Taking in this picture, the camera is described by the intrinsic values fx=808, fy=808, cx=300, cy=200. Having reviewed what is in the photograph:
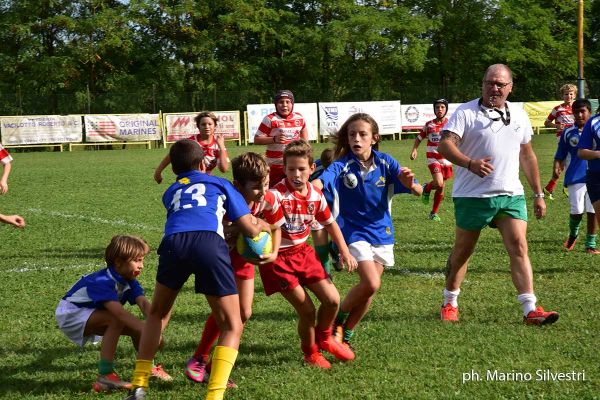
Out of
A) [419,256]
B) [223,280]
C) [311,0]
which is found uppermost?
[311,0]

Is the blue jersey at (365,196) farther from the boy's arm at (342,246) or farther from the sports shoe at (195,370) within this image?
the sports shoe at (195,370)

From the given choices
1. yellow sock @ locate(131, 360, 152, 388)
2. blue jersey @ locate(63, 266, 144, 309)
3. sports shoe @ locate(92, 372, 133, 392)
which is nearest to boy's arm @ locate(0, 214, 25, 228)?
blue jersey @ locate(63, 266, 144, 309)

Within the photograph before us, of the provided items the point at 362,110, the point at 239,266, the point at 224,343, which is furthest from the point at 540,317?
the point at 362,110

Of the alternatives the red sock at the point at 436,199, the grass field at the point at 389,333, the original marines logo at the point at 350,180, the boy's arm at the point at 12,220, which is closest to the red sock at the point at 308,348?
the grass field at the point at 389,333

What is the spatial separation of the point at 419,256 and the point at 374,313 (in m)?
2.90

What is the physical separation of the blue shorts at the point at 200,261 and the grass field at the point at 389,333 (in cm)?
81

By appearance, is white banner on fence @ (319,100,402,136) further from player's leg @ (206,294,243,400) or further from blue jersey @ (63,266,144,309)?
player's leg @ (206,294,243,400)

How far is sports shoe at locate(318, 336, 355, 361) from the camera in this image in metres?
5.62

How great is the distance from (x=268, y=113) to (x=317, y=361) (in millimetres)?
32106

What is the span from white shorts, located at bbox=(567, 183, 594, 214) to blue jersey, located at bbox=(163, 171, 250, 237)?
266 inches

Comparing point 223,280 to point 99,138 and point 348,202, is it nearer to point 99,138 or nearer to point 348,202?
point 348,202

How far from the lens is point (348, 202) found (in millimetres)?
6129

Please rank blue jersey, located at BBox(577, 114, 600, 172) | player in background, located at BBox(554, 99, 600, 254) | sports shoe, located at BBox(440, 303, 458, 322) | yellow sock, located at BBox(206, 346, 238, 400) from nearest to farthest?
yellow sock, located at BBox(206, 346, 238, 400), sports shoe, located at BBox(440, 303, 458, 322), blue jersey, located at BBox(577, 114, 600, 172), player in background, located at BBox(554, 99, 600, 254)

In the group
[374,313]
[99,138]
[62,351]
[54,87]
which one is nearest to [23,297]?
[62,351]
